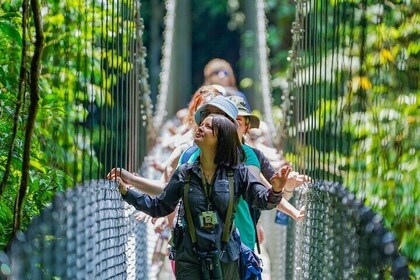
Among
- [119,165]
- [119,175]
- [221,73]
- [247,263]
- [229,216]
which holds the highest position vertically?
[221,73]

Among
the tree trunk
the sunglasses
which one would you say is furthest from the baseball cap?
the sunglasses

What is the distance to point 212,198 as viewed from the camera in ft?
11.8

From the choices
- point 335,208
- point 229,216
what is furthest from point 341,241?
point 229,216

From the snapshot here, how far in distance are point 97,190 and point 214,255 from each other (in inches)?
14.1

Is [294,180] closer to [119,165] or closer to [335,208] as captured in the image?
[335,208]

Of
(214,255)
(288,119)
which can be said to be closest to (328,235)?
(214,255)

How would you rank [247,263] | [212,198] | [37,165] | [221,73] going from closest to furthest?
1. [212,198]
2. [247,263]
3. [37,165]
4. [221,73]

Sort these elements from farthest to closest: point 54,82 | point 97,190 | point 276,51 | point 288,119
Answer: point 276,51 → point 288,119 → point 54,82 → point 97,190

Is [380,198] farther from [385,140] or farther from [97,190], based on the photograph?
[97,190]

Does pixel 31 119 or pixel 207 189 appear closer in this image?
pixel 31 119

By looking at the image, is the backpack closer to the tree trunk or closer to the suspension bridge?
the suspension bridge

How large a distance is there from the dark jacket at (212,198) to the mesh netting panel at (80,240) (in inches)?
5.9

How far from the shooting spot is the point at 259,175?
4148mm

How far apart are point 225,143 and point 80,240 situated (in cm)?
64
